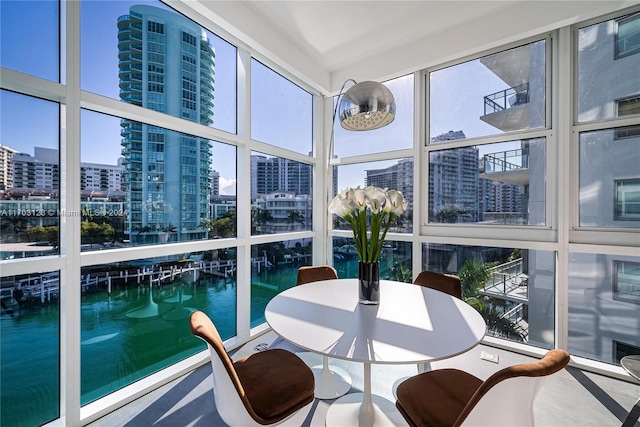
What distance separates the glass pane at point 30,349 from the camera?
149 cm

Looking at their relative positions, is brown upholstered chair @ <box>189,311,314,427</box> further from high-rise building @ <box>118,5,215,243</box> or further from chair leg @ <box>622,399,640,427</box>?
chair leg @ <box>622,399,640,427</box>

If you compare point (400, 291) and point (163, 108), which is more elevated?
point (163, 108)

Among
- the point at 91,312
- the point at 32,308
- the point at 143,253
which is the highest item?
the point at 143,253

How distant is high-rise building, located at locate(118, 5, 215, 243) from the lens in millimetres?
1972

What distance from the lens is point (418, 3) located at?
247 centimetres

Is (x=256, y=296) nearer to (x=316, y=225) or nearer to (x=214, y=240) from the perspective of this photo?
(x=214, y=240)

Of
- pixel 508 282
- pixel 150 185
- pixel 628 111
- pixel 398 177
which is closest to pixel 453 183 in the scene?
pixel 398 177

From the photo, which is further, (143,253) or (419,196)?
(419,196)

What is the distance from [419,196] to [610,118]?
1708mm

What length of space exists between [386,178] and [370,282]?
212 centimetres

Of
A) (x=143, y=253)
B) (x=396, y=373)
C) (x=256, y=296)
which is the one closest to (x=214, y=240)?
(x=143, y=253)

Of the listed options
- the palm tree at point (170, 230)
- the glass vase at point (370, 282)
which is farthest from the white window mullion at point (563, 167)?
the palm tree at point (170, 230)

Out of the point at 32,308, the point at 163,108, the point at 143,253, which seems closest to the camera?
the point at 32,308

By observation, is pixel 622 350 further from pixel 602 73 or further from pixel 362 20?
pixel 362 20
